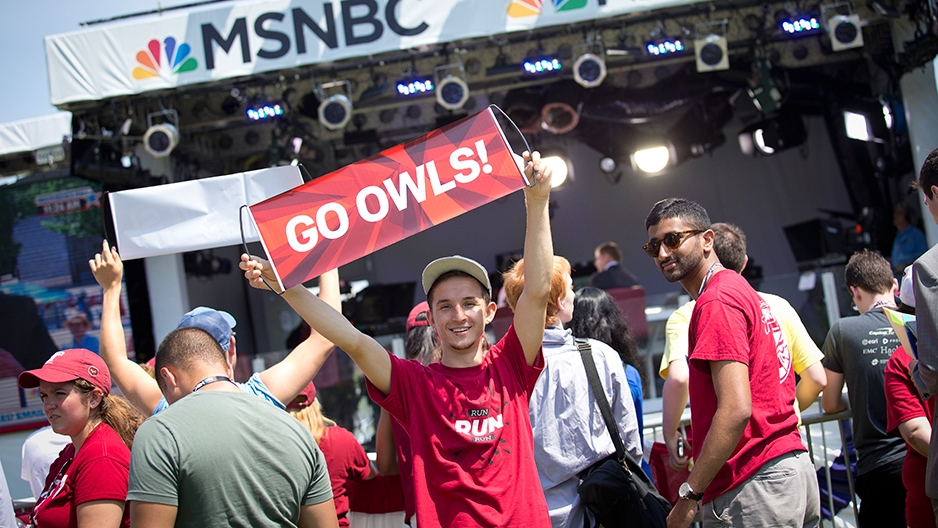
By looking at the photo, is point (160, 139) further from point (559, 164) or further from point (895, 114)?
point (895, 114)

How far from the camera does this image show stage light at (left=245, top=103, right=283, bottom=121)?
28.2 ft

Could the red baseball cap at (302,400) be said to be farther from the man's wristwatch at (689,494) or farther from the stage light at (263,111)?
the stage light at (263,111)

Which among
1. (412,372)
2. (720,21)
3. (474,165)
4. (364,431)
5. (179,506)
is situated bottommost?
(364,431)

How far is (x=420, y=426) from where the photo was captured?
2.25m

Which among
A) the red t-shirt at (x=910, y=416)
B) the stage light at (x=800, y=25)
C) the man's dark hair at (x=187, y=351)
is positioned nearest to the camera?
the man's dark hair at (x=187, y=351)

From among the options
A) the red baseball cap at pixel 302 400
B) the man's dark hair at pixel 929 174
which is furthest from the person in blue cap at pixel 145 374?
the man's dark hair at pixel 929 174

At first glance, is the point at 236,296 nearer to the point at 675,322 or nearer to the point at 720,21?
the point at 720,21

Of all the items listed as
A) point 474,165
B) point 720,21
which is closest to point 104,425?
point 474,165

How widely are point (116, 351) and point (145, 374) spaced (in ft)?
0.45

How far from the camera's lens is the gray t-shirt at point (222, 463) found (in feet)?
5.93

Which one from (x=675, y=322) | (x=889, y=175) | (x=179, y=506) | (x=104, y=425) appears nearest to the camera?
(x=179, y=506)

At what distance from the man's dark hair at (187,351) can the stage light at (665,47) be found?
6.90 meters

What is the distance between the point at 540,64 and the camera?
8.30m

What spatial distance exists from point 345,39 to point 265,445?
6.65 meters
